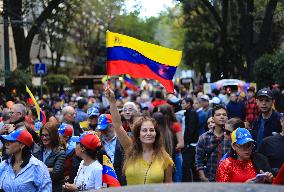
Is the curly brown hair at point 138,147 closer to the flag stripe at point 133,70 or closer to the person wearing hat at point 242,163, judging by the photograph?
the person wearing hat at point 242,163

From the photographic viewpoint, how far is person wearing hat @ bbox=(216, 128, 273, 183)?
5691 millimetres

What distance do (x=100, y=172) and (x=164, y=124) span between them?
260 centimetres

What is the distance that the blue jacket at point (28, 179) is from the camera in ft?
18.5

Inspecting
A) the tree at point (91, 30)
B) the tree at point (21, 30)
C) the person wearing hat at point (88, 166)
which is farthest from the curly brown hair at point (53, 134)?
the tree at point (91, 30)

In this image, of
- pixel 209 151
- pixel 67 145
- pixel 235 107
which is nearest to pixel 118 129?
pixel 209 151

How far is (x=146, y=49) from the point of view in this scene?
8398 millimetres

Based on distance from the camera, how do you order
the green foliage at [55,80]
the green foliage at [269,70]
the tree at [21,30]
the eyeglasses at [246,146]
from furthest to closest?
1. the green foliage at [55,80]
2. the tree at [21,30]
3. the green foliage at [269,70]
4. the eyeglasses at [246,146]

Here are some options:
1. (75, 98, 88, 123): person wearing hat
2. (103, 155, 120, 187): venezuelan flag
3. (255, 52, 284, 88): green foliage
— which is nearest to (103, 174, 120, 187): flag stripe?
(103, 155, 120, 187): venezuelan flag

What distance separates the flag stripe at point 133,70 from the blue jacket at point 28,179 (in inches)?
93.9

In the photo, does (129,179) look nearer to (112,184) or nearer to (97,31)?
(112,184)

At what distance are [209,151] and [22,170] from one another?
101 inches

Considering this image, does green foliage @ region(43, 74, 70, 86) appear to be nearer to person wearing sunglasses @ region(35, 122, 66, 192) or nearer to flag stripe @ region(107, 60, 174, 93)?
flag stripe @ region(107, 60, 174, 93)

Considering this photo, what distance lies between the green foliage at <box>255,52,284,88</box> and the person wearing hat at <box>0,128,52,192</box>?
13538 mm

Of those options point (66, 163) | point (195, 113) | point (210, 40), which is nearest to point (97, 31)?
point (210, 40)
